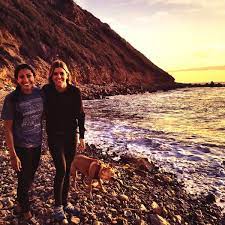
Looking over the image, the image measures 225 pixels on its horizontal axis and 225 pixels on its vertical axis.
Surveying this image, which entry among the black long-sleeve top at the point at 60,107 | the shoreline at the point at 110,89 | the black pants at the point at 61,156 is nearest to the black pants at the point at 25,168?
the black pants at the point at 61,156

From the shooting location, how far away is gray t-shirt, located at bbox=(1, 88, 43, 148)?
5.43m

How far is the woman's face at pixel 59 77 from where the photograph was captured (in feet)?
18.6

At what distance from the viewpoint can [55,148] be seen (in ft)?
19.0

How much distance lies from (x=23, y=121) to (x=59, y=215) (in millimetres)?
1811

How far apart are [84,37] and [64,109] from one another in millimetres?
80414

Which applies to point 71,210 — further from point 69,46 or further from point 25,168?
point 69,46

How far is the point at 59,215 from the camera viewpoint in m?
6.18

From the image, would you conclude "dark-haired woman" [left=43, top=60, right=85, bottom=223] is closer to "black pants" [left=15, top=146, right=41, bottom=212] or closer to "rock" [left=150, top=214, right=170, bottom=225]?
"black pants" [left=15, top=146, right=41, bottom=212]

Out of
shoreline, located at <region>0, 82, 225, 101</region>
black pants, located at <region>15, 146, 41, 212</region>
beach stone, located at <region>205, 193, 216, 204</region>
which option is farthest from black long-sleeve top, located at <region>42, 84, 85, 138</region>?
shoreline, located at <region>0, 82, 225, 101</region>

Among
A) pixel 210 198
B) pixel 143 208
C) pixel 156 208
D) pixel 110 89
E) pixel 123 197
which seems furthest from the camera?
pixel 110 89

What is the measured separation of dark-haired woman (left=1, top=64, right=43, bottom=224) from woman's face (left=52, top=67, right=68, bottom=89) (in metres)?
0.32

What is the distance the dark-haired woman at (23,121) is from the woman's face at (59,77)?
32 centimetres

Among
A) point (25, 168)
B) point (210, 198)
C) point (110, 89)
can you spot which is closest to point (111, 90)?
point (110, 89)

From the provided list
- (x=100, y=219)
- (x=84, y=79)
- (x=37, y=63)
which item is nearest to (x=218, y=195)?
(x=100, y=219)
